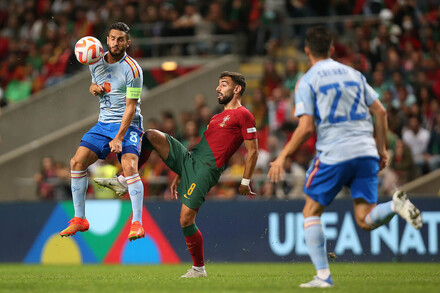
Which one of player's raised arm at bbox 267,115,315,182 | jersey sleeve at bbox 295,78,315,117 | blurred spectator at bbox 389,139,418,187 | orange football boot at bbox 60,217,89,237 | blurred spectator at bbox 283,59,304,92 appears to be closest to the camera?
player's raised arm at bbox 267,115,315,182

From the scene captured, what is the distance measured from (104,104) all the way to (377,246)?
19.4 ft

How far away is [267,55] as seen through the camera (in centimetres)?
1938

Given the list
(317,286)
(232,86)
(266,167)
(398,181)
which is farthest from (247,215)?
(317,286)

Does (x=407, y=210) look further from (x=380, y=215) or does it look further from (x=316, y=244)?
(x=316, y=244)

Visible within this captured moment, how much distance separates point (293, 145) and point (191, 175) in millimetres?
2627

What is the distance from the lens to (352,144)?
284 inches

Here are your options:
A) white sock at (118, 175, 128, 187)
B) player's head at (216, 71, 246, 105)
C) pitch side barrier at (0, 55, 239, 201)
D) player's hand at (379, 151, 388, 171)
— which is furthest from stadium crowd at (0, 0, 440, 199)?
player's hand at (379, 151, 388, 171)

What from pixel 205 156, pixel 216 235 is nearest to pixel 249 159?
pixel 205 156

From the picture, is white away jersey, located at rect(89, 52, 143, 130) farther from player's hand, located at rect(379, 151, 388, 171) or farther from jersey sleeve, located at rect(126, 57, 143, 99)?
player's hand, located at rect(379, 151, 388, 171)

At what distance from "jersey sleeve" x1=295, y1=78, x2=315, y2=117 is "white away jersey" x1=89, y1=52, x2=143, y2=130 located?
8.95 feet

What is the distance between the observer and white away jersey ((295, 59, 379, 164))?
283 inches

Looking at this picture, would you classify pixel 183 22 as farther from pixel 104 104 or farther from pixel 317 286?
pixel 317 286

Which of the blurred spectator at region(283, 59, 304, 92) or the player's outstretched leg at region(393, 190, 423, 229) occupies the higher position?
the blurred spectator at region(283, 59, 304, 92)

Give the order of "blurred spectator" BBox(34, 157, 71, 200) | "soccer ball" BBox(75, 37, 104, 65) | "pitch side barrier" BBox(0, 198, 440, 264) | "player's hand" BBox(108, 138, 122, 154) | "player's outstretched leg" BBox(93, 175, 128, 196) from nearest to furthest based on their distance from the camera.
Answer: "player's hand" BBox(108, 138, 122, 154), "soccer ball" BBox(75, 37, 104, 65), "player's outstretched leg" BBox(93, 175, 128, 196), "pitch side barrier" BBox(0, 198, 440, 264), "blurred spectator" BBox(34, 157, 71, 200)
